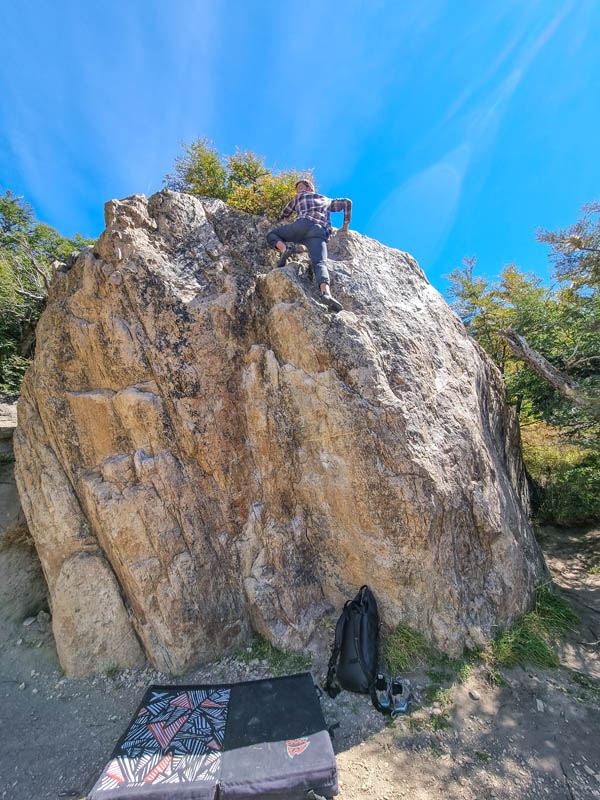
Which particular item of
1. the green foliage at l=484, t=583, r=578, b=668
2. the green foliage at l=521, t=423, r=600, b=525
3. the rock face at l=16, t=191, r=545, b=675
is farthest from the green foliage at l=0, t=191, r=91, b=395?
the green foliage at l=521, t=423, r=600, b=525

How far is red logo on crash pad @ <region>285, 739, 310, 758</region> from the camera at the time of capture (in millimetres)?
3541

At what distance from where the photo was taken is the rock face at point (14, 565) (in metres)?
6.17

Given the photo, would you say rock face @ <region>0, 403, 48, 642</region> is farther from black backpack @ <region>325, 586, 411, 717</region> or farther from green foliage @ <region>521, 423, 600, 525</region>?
green foliage @ <region>521, 423, 600, 525</region>

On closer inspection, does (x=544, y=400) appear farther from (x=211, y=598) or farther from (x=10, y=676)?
(x=10, y=676)

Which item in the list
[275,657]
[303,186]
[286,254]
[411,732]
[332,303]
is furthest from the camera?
[303,186]

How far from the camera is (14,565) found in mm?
6590

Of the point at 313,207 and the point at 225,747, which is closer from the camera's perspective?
the point at 225,747

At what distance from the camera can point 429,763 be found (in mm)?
3717

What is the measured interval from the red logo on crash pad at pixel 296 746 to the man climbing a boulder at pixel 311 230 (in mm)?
5491

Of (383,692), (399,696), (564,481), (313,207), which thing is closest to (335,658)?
(383,692)

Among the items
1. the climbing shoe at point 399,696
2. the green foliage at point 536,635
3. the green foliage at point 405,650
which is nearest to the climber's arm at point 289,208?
the green foliage at point 405,650

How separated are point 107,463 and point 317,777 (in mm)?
4594

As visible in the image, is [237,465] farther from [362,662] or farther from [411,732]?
[411,732]

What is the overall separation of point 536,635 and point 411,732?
8.00 feet
